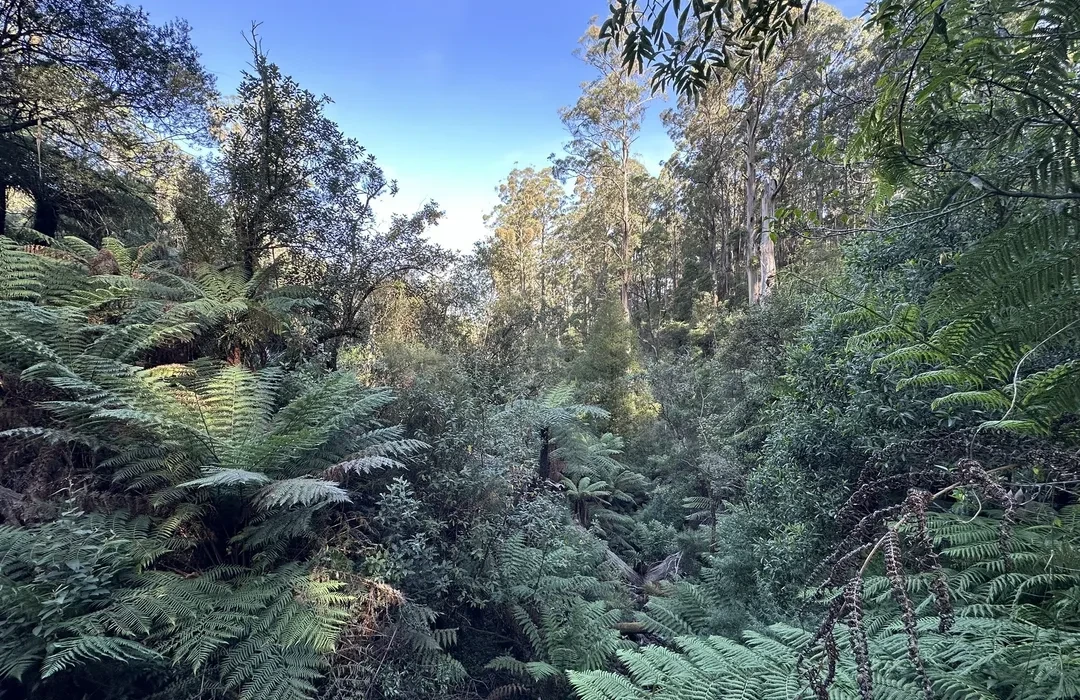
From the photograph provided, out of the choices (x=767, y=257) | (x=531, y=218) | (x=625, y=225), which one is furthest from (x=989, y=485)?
(x=531, y=218)

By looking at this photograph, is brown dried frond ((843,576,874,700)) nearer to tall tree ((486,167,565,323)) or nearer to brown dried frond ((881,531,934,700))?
brown dried frond ((881,531,934,700))

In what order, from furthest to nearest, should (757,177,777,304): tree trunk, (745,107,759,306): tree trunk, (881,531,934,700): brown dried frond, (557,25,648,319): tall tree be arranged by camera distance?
(557,25,648,319): tall tree → (745,107,759,306): tree trunk → (757,177,777,304): tree trunk → (881,531,934,700): brown dried frond

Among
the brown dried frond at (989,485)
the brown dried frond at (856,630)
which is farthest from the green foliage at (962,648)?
the brown dried frond at (989,485)

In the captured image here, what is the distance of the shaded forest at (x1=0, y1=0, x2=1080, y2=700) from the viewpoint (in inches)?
54.1

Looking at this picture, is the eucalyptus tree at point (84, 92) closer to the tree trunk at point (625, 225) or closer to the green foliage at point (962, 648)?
the green foliage at point (962, 648)

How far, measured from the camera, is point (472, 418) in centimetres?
396

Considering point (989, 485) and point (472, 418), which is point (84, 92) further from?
point (989, 485)

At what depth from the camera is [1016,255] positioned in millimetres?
1324

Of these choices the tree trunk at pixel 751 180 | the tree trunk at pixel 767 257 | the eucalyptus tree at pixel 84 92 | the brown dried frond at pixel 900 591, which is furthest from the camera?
the tree trunk at pixel 751 180

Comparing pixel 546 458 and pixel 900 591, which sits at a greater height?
pixel 900 591

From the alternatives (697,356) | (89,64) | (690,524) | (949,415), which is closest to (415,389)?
(949,415)

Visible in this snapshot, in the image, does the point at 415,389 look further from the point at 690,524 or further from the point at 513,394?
the point at 690,524

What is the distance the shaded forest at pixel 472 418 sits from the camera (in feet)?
4.50

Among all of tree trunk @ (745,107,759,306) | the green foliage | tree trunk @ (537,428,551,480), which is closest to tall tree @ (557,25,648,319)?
tree trunk @ (745,107,759,306)
